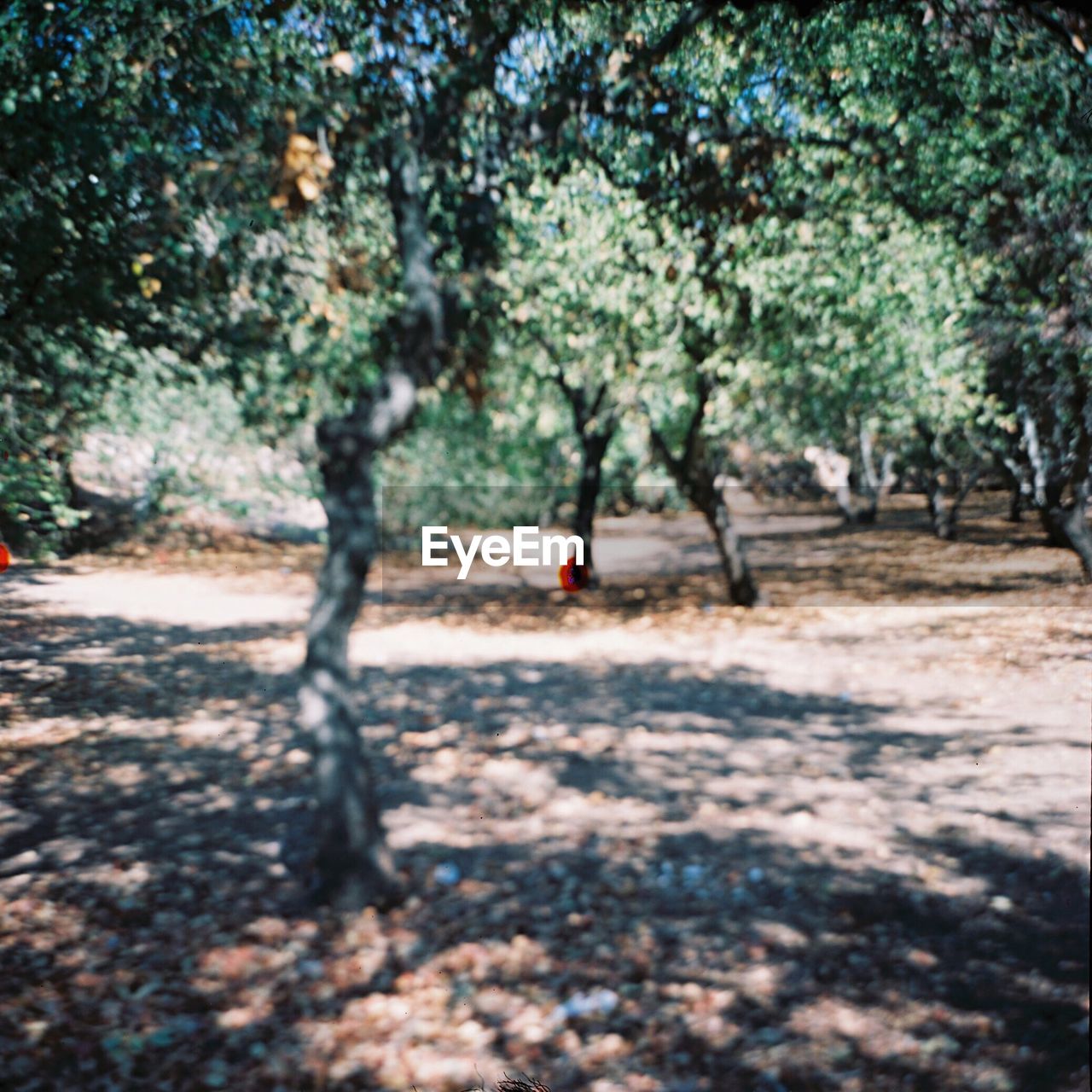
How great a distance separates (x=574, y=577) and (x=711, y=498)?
3724 mm

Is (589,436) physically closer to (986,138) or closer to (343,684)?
(986,138)

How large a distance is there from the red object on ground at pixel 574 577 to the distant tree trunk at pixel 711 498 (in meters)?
2.84

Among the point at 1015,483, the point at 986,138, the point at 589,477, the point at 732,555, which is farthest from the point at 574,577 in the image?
the point at 986,138

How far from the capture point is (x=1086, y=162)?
7.20 meters

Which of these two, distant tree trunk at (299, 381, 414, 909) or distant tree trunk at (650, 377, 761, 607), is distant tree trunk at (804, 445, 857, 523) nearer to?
distant tree trunk at (650, 377, 761, 607)

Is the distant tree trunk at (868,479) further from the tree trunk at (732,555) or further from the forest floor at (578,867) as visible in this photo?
the forest floor at (578,867)

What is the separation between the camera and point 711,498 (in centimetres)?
1631

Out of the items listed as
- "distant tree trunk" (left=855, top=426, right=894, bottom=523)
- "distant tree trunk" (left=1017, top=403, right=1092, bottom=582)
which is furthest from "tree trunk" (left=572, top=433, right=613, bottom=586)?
"distant tree trunk" (left=855, top=426, right=894, bottom=523)

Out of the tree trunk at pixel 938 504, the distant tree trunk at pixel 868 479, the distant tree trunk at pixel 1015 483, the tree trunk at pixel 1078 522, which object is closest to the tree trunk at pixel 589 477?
the distant tree trunk at pixel 1015 483

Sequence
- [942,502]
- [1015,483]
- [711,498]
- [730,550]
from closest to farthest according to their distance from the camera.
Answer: [711,498]
[730,550]
[1015,483]
[942,502]

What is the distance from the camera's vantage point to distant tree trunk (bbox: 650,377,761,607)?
16172mm

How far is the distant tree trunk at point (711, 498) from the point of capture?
53.1 ft

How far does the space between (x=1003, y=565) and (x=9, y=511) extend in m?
16.4

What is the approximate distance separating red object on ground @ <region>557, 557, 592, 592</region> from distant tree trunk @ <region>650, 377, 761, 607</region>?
2.84 meters
